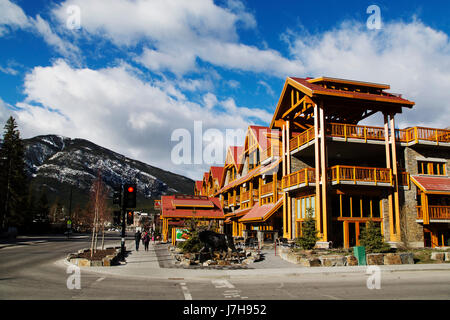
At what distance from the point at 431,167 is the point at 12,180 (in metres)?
59.3

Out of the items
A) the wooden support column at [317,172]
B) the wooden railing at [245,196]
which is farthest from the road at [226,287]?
the wooden railing at [245,196]

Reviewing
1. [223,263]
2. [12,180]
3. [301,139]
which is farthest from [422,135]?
[12,180]

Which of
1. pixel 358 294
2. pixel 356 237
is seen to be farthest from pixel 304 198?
pixel 358 294

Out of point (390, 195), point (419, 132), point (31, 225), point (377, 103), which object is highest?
point (377, 103)

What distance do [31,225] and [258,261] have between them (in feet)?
199

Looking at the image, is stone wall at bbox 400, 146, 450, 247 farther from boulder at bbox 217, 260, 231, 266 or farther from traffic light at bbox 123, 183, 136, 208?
traffic light at bbox 123, 183, 136, 208

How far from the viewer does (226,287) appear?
1177 centimetres

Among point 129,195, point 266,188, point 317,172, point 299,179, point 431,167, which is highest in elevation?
point 431,167

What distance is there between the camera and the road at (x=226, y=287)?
32.4 feet

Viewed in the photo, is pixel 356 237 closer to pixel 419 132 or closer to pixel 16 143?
pixel 419 132

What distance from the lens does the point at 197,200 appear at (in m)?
44.1

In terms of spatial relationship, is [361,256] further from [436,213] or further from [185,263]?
[436,213]

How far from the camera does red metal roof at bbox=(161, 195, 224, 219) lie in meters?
38.6

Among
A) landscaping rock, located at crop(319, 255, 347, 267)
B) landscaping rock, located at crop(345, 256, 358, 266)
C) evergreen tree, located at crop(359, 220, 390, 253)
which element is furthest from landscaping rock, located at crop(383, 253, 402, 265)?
landscaping rock, located at crop(319, 255, 347, 267)
